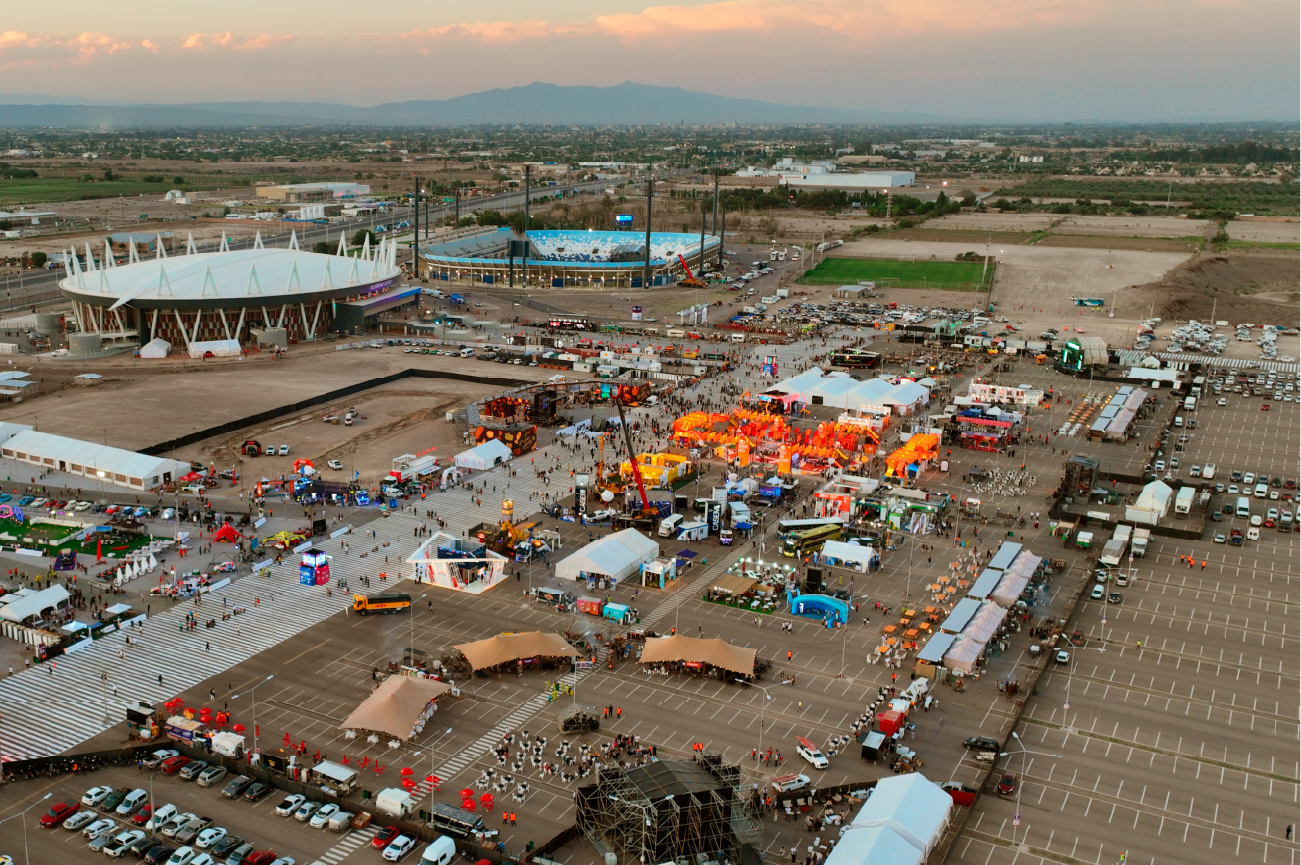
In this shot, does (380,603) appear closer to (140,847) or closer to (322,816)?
(322,816)

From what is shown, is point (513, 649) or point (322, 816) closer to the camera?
point (322, 816)

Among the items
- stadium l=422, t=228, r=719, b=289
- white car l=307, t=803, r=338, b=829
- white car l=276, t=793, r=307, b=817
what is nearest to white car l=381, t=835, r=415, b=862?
white car l=307, t=803, r=338, b=829

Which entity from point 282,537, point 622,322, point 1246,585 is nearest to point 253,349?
point 622,322

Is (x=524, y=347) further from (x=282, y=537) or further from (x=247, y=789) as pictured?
(x=247, y=789)

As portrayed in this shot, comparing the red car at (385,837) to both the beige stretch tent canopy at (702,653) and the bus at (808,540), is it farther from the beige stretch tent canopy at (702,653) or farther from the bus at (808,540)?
the bus at (808,540)

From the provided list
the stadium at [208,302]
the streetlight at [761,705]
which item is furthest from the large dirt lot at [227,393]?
the streetlight at [761,705]

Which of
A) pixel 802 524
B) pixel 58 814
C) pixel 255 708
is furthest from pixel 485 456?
pixel 58 814

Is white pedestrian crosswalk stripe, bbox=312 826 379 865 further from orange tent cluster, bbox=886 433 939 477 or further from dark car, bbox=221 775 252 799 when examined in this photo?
orange tent cluster, bbox=886 433 939 477
